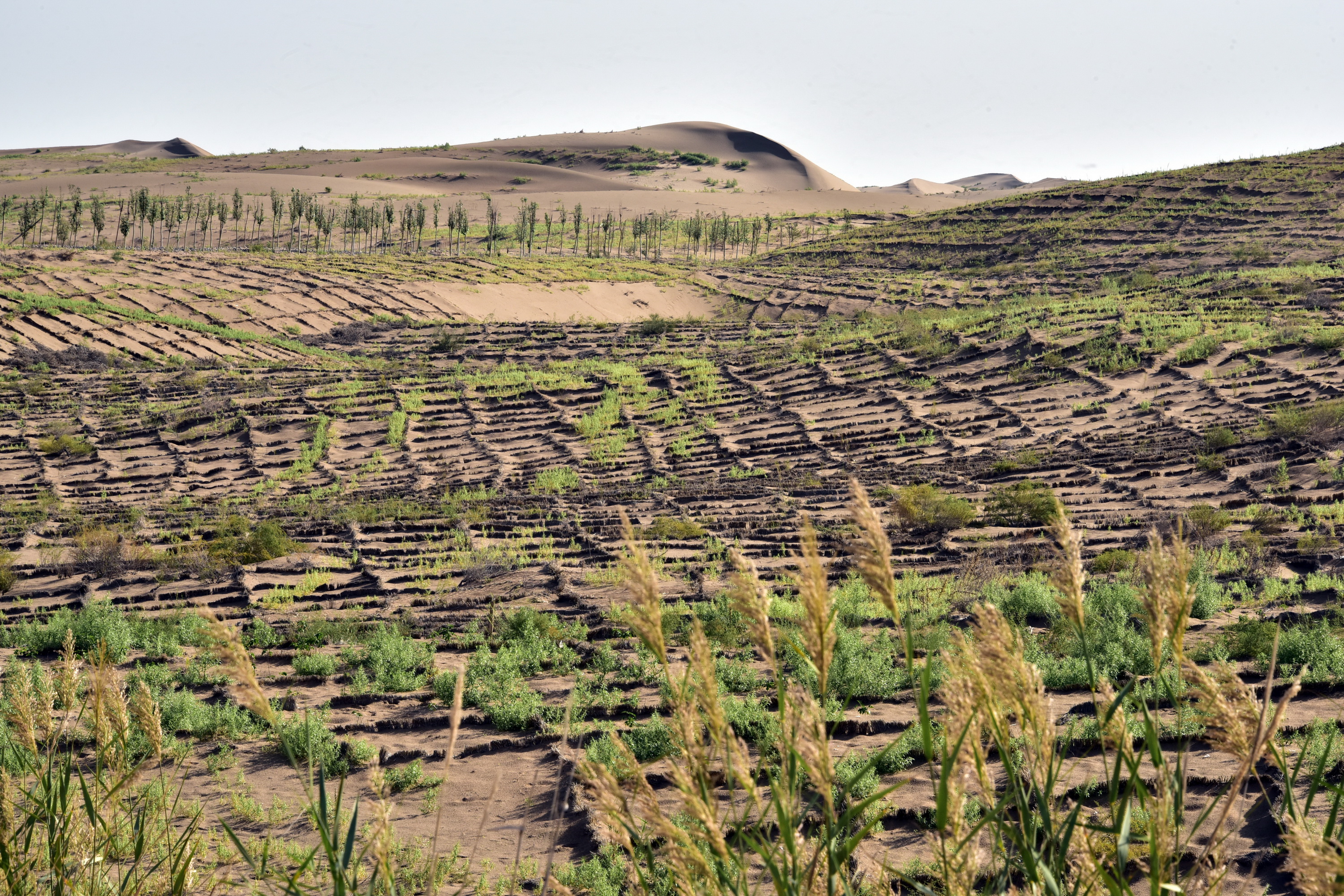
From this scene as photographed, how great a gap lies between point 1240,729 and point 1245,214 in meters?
45.0

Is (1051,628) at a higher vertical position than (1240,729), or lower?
lower

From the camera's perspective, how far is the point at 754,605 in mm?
1562

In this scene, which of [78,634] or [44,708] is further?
[78,634]

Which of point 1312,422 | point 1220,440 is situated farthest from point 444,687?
point 1312,422

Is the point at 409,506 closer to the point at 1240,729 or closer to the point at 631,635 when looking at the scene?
the point at 631,635

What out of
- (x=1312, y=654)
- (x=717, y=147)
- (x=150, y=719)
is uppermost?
(x=717, y=147)

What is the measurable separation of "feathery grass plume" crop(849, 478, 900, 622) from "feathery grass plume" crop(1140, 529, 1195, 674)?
0.40 metres

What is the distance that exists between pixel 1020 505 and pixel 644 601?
12.0m

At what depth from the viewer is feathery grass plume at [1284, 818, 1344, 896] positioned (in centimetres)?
114

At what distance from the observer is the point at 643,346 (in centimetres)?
2884

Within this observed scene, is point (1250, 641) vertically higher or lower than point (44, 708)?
lower

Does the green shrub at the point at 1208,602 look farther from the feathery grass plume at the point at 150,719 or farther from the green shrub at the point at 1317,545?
the feathery grass plume at the point at 150,719

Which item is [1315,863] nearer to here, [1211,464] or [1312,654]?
[1312,654]

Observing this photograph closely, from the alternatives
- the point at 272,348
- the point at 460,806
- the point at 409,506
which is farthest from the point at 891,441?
the point at 272,348
